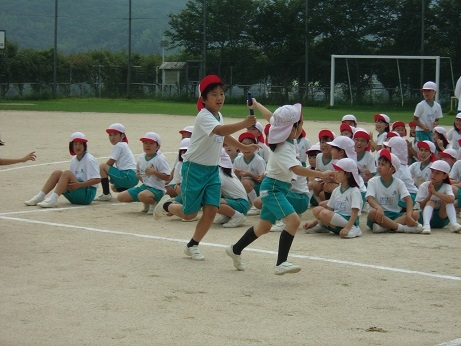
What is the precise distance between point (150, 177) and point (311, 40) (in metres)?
33.2

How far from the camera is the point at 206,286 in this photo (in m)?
7.85

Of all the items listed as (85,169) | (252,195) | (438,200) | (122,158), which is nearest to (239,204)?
(252,195)

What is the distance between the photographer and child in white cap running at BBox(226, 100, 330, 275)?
830 cm

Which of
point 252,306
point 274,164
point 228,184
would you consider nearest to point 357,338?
point 252,306

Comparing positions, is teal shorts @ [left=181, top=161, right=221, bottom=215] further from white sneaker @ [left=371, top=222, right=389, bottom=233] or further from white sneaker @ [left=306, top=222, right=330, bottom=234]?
white sneaker @ [left=371, top=222, right=389, bottom=233]

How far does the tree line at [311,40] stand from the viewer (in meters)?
41.8

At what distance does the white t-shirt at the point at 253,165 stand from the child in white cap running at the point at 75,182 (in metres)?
1.92

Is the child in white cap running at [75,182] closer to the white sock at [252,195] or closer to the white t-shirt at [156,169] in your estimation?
the white t-shirt at [156,169]

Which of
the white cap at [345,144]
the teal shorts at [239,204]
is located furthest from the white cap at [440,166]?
the teal shorts at [239,204]

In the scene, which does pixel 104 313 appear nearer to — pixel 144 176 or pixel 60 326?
pixel 60 326

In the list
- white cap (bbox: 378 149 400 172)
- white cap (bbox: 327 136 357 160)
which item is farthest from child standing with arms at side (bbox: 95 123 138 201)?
white cap (bbox: 378 149 400 172)

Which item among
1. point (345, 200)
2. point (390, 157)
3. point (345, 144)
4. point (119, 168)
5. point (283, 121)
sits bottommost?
point (345, 200)

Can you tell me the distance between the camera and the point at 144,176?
484 inches

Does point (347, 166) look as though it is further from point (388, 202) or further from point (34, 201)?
point (34, 201)
